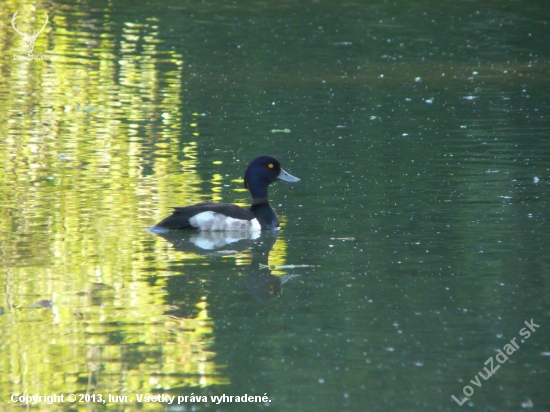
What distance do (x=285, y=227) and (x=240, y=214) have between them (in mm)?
570

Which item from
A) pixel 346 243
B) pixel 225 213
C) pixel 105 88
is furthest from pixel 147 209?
pixel 105 88

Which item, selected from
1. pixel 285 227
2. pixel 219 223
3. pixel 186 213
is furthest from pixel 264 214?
pixel 186 213

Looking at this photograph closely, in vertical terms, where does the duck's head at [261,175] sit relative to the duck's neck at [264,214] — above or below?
above

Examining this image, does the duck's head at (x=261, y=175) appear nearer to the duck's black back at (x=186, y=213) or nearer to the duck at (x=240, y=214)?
the duck at (x=240, y=214)

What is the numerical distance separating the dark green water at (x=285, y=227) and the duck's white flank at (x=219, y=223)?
0.86ft

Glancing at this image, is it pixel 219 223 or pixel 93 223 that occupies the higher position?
pixel 219 223

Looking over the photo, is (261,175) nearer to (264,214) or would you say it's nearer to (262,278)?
(264,214)

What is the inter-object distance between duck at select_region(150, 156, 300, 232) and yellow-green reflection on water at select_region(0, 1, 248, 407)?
41 cm

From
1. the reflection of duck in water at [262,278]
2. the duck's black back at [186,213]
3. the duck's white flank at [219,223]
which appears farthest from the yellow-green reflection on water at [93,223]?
the reflection of duck in water at [262,278]

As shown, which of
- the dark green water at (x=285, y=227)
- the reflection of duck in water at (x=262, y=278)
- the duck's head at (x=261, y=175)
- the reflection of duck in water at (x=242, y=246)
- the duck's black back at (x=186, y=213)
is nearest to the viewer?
the dark green water at (x=285, y=227)

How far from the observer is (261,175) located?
38.5 ft

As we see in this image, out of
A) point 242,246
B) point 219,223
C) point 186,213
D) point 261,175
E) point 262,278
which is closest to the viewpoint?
point 262,278

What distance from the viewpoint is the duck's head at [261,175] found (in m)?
11.6

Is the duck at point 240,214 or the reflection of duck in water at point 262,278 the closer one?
the reflection of duck in water at point 262,278
